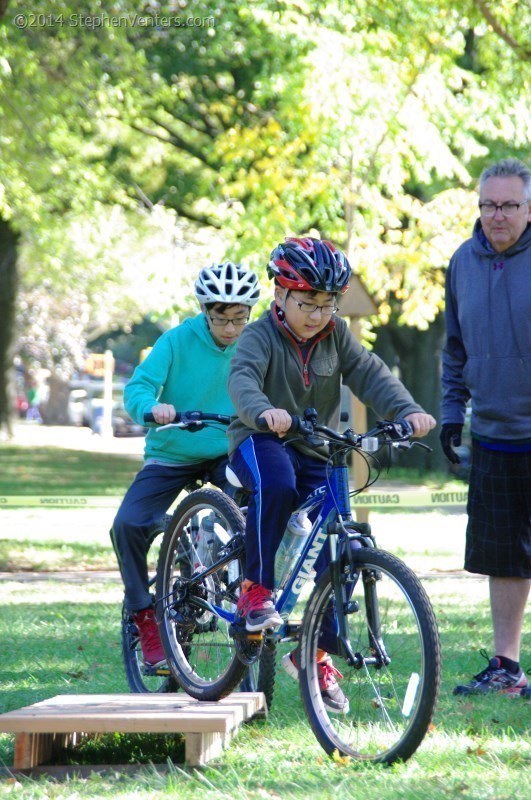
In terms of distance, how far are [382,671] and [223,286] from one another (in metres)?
2.14

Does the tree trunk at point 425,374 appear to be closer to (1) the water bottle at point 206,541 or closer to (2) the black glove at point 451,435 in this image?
(2) the black glove at point 451,435

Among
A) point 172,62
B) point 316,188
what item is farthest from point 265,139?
point 172,62

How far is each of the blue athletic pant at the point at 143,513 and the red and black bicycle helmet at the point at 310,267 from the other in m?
1.43

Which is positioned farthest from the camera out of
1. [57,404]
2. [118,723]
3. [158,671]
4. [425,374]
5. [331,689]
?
[57,404]

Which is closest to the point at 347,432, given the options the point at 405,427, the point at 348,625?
the point at 405,427

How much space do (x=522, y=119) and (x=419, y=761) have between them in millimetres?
15831

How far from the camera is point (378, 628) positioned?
16.3 feet

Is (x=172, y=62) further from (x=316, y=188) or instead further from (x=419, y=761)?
(x=419, y=761)

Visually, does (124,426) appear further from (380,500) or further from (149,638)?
(149,638)

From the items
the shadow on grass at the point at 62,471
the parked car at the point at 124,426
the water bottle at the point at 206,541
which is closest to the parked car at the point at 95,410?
the parked car at the point at 124,426

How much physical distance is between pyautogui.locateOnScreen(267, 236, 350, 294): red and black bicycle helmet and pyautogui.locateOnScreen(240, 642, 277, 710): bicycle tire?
1.58 meters

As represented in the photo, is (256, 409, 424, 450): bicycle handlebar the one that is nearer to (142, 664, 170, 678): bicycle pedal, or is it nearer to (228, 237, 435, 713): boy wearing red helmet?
(228, 237, 435, 713): boy wearing red helmet

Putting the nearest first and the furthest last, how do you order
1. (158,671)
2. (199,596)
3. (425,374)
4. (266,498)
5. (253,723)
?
(266,498) < (253,723) < (199,596) < (158,671) < (425,374)

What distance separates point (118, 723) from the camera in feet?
16.8
